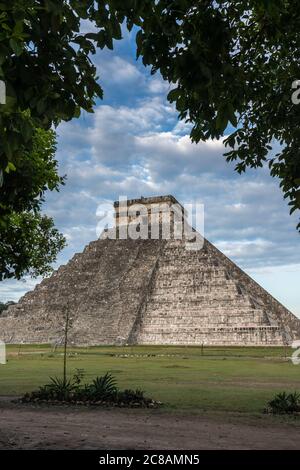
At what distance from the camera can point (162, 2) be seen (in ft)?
19.6

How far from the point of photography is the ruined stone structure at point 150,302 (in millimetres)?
40438

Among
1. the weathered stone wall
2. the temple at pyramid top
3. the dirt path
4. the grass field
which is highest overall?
the temple at pyramid top

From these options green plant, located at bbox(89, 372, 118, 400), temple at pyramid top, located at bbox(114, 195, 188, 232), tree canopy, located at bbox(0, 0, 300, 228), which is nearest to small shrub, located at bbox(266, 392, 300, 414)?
green plant, located at bbox(89, 372, 118, 400)

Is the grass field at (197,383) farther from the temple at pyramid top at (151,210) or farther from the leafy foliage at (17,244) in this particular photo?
the temple at pyramid top at (151,210)

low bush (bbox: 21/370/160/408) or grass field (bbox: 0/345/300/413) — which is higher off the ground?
low bush (bbox: 21/370/160/408)

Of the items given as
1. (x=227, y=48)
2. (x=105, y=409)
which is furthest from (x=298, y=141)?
(x=105, y=409)

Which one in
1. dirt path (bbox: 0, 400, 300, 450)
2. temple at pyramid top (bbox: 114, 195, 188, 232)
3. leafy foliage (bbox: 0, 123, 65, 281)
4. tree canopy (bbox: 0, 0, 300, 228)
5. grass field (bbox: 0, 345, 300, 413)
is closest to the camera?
tree canopy (bbox: 0, 0, 300, 228)

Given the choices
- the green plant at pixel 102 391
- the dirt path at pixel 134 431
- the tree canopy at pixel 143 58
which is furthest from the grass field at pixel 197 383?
the tree canopy at pixel 143 58

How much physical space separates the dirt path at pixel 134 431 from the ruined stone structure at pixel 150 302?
29076 millimetres

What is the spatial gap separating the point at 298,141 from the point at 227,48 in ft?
8.59

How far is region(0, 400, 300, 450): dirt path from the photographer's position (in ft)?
23.3

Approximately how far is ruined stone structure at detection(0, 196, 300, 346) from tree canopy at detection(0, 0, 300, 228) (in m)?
31.5

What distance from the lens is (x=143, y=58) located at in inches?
254

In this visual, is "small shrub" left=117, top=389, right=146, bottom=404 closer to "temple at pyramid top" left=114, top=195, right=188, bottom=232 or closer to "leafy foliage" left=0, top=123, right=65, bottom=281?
"leafy foliage" left=0, top=123, right=65, bottom=281
